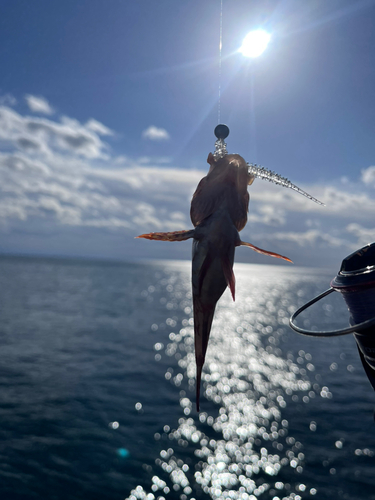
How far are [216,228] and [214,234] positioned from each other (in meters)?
0.04

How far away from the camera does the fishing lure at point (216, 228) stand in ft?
6.73

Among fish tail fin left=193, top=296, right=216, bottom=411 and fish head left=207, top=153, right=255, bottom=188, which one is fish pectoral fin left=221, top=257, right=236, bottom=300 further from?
fish head left=207, top=153, right=255, bottom=188

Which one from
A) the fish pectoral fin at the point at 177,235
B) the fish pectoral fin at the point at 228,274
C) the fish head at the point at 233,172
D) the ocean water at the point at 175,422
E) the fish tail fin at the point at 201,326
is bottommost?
the ocean water at the point at 175,422

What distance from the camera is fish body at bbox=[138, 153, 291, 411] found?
6.73ft

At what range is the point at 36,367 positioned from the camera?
47750mm

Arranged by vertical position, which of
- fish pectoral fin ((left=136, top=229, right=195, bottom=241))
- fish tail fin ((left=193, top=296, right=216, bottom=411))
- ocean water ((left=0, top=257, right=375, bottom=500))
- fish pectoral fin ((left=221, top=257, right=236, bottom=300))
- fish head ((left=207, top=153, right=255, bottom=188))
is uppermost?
fish head ((left=207, top=153, right=255, bottom=188))

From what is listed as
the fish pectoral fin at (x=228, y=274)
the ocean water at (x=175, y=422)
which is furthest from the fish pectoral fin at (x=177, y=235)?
the ocean water at (x=175, y=422)

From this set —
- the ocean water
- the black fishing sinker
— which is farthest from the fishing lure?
the ocean water

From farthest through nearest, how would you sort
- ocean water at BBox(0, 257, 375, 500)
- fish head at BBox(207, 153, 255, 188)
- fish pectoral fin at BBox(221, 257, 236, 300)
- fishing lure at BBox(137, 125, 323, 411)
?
ocean water at BBox(0, 257, 375, 500), fish head at BBox(207, 153, 255, 188), fishing lure at BBox(137, 125, 323, 411), fish pectoral fin at BBox(221, 257, 236, 300)

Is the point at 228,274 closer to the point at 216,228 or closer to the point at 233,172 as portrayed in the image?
the point at 216,228

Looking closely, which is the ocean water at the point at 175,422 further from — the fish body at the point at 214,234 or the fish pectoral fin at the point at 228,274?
the fish pectoral fin at the point at 228,274

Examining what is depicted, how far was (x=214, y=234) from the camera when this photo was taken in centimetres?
209

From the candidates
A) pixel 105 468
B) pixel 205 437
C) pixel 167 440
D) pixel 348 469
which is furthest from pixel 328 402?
pixel 105 468

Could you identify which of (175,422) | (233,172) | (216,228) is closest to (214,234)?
(216,228)
